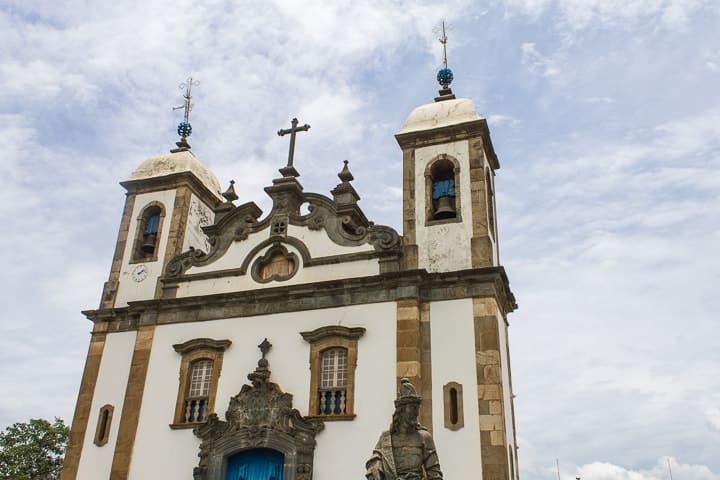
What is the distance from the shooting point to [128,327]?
1697 centimetres

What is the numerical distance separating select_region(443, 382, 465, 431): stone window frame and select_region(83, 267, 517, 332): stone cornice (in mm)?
1853

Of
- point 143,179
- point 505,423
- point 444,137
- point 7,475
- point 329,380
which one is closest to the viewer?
point 505,423

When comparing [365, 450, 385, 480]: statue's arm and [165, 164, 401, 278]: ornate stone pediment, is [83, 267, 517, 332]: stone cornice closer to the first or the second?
[165, 164, 401, 278]: ornate stone pediment

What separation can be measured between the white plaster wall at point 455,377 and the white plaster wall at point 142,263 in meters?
7.41

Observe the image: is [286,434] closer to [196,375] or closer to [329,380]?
[329,380]

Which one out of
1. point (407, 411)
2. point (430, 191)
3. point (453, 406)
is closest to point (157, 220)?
point (430, 191)

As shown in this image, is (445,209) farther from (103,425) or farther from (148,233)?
(103,425)

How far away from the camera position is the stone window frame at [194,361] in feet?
49.2

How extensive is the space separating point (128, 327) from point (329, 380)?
18.5 ft

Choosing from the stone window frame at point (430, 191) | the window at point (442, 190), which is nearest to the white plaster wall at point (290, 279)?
the stone window frame at point (430, 191)

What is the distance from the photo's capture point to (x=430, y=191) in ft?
52.7

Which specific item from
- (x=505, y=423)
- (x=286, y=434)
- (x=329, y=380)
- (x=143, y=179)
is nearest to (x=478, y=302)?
(x=505, y=423)

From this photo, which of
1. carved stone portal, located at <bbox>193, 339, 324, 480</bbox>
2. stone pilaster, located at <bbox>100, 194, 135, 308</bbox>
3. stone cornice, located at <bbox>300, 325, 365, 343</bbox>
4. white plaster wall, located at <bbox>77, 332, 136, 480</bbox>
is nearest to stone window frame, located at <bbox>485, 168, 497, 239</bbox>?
stone cornice, located at <bbox>300, 325, 365, 343</bbox>

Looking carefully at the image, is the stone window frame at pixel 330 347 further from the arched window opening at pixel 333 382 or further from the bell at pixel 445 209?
the bell at pixel 445 209
